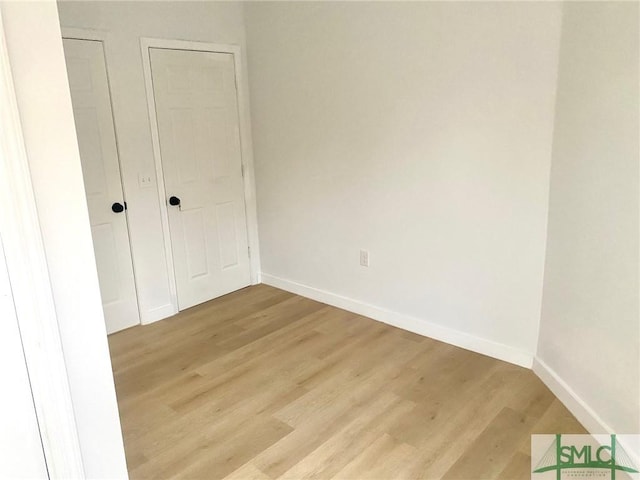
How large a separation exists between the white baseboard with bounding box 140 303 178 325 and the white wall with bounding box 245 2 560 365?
40.9 inches

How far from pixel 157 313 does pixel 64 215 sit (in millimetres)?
2280

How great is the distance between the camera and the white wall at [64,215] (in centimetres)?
137

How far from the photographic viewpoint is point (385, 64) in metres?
3.08

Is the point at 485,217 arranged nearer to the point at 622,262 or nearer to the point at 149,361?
the point at 622,262

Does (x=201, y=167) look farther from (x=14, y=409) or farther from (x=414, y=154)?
(x=14, y=409)

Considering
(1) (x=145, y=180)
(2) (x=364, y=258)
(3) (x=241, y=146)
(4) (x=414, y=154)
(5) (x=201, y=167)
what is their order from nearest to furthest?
(4) (x=414, y=154), (1) (x=145, y=180), (2) (x=364, y=258), (5) (x=201, y=167), (3) (x=241, y=146)

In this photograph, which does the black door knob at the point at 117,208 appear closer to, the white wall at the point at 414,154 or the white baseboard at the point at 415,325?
the white wall at the point at 414,154

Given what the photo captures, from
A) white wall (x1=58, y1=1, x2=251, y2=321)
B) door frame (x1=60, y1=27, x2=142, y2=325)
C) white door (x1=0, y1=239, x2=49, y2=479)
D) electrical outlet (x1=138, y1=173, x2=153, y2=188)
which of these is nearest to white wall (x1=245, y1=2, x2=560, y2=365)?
white wall (x1=58, y1=1, x2=251, y2=321)

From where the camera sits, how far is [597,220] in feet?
6.93

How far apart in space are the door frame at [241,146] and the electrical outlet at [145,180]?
53 mm

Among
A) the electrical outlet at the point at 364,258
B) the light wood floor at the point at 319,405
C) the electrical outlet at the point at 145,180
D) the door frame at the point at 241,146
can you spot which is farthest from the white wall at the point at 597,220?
the electrical outlet at the point at 145,180

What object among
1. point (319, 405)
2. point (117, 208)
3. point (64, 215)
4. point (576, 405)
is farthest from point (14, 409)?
point (576, 405)

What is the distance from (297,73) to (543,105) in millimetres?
1877

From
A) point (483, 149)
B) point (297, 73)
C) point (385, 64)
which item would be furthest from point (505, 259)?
point (297, 73)
